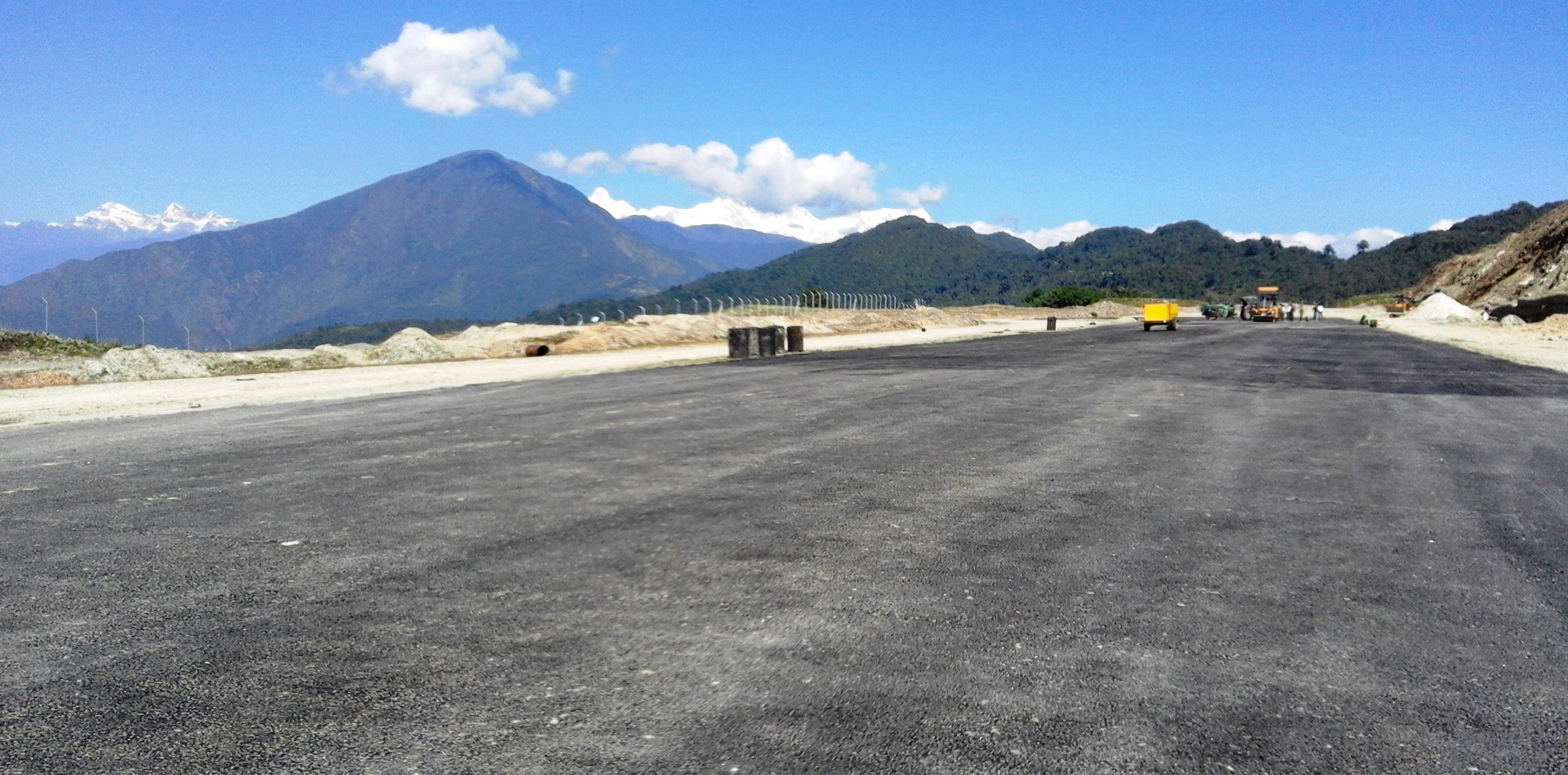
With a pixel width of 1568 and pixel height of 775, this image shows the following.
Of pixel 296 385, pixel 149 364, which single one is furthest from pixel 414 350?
pixel 296 385

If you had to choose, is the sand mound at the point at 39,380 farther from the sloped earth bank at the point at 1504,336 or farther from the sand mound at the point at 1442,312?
the sand mound at the point at 1442,312

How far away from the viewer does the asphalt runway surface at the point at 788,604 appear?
11.8 ft

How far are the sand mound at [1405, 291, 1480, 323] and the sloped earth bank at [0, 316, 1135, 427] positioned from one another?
51.8 meters

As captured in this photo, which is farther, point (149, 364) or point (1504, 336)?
point (1504, 336)

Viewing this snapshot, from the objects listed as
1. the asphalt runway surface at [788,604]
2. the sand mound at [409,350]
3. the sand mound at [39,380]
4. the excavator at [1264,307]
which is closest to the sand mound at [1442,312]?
the excavator at [1264,307]

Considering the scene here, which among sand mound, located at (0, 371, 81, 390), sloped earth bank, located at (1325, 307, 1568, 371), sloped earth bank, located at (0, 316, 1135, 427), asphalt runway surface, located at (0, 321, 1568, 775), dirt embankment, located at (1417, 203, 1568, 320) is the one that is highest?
dirt embankment, located at (1417, 203, 1568, 320)

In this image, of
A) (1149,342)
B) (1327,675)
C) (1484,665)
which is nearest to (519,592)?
(1327,675)

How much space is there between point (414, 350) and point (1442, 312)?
2947 inches

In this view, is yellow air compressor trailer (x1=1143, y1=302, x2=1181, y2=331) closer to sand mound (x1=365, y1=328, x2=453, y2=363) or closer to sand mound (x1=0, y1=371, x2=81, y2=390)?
sand mound (x1=365, y1=328, x2=453, y2=363)

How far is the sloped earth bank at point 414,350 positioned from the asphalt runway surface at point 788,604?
1524 centimetres

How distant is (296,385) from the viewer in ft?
71.3

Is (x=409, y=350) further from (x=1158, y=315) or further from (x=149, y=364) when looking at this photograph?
(x=1158, y=315)

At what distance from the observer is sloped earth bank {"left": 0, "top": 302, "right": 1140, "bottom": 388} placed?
24.0 meters

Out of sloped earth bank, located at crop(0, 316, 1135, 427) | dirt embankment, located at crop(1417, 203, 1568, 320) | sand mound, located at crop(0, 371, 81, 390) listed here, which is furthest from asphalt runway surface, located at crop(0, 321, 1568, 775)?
dirt embankment, located at crop(1417, 203, 1568, 320)
